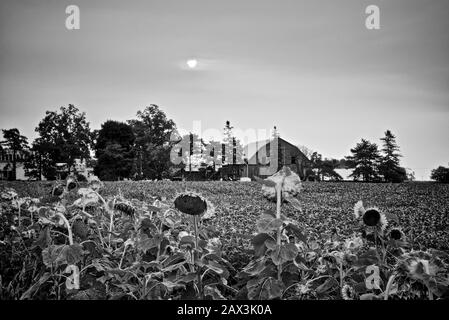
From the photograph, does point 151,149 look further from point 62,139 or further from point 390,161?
point 390,161

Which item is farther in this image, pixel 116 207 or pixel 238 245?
pixel 238 245

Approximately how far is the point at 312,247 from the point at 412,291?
713 mm

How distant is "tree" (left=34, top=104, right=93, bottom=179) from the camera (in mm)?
3188

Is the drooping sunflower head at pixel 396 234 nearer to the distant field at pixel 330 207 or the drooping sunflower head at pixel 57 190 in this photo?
the distant field at pixel 330 207

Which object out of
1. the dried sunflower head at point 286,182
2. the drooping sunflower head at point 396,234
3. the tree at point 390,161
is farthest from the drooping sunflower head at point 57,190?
the tree at point 390,161

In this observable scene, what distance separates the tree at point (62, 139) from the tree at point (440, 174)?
10.7ft

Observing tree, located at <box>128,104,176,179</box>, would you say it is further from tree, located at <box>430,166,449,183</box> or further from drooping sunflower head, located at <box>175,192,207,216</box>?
drooping sunflower head, located at <box>175,192,207,216</box>

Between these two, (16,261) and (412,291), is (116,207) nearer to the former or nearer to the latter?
(16,261)

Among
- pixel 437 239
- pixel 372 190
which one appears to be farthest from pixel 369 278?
pixel 372 190

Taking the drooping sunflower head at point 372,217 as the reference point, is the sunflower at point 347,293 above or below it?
below

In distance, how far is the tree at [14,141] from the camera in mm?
2693

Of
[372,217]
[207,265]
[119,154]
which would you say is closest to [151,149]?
[119,154]

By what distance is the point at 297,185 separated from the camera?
180cm

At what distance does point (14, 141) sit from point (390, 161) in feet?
13.6
